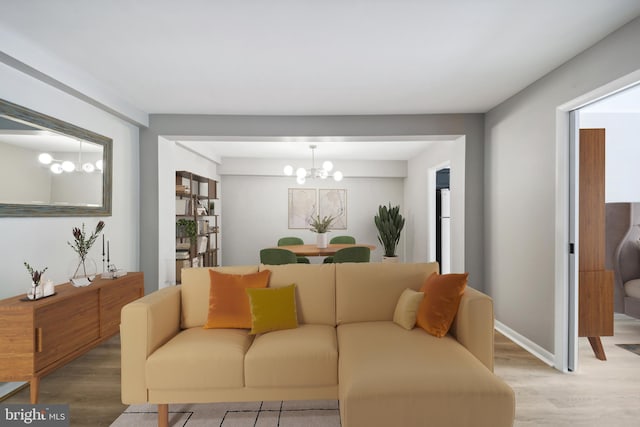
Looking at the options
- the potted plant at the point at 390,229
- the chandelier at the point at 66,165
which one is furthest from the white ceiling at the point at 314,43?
the potted plant at the point at 390,229

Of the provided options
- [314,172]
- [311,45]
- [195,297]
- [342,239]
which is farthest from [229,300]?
[342,239]

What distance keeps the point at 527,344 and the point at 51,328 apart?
3739 millimetres

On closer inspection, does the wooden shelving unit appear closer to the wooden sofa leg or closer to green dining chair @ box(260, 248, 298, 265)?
green dining chair @ box(260, 248, 298, 265)

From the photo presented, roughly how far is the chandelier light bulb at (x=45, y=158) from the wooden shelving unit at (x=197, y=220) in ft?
7.59

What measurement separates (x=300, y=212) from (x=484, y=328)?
18.1 feet

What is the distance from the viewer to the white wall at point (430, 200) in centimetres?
425

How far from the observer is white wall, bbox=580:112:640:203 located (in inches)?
159

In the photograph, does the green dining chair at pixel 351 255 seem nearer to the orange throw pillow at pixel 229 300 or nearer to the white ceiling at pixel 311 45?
the white ceiling at pixel 311 45

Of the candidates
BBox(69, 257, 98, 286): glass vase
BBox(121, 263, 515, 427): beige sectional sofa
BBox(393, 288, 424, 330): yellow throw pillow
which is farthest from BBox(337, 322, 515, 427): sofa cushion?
BBox(69, 257, 98, 286): glass vase

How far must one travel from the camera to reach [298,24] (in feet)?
7.13

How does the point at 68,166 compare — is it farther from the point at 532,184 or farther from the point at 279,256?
the point at 532,184

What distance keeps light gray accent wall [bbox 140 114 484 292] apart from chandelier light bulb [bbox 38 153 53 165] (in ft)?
4.27

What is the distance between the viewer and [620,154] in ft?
13.4

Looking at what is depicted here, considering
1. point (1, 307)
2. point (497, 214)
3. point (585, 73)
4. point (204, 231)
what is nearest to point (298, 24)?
point (585, 73)
